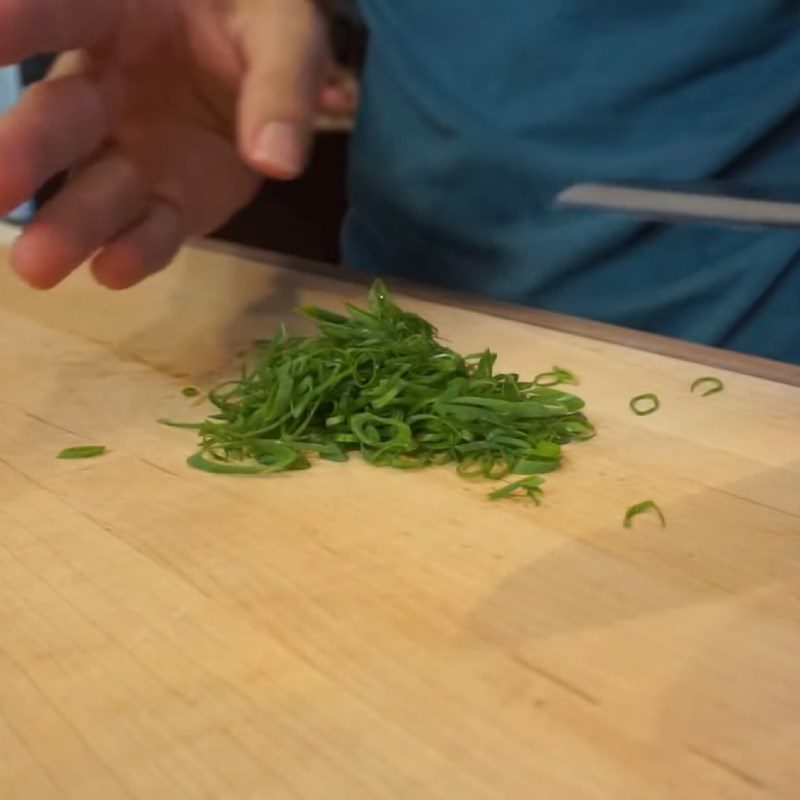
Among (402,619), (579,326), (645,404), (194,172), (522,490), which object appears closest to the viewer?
(402,619)

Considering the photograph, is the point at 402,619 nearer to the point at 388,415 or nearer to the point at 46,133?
the point at 388,415

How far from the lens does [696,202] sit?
0.55 meters

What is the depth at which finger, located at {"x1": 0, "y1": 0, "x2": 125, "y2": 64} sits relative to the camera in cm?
59

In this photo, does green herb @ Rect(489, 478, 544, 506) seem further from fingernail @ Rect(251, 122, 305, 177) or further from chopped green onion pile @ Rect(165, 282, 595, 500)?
fingernail @ Rect(251, 122, 305, 177)

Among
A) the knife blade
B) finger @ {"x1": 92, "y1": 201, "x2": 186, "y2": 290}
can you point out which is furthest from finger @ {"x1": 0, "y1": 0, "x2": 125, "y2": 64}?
the knife blade

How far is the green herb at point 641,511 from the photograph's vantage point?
501mm

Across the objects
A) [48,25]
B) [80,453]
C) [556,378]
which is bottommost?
[80,453]

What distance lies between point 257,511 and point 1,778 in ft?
0.66

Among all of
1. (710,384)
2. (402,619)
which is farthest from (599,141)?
(402,619)

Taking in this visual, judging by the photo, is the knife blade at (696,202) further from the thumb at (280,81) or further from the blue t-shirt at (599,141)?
the blue t-shirt at (599,141)

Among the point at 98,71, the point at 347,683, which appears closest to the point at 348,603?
the point at 347,683

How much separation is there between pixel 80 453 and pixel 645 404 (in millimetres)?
337

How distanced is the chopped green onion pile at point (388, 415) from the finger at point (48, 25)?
23cm

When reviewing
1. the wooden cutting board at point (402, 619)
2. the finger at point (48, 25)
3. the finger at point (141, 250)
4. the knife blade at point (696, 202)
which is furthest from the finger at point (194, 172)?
the knife blade at point (696, 202)
